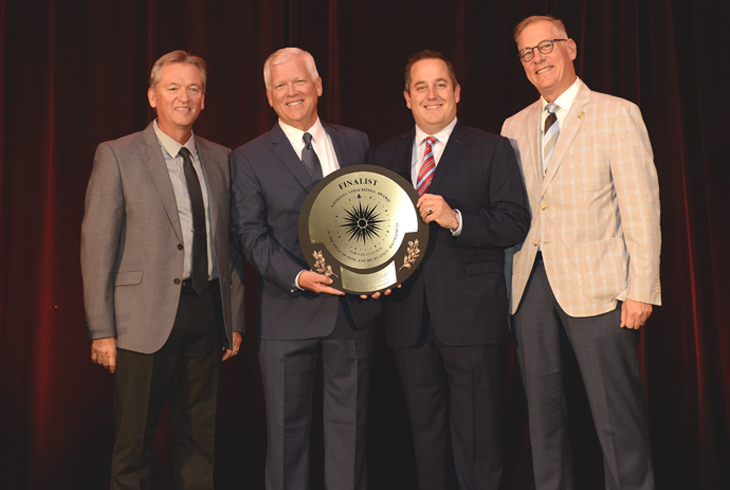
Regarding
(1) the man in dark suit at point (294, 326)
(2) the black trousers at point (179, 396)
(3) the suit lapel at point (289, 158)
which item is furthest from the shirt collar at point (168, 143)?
(2) the black trousers at point (179, 396)

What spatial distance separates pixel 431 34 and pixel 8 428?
315 cm

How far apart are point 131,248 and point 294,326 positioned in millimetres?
708

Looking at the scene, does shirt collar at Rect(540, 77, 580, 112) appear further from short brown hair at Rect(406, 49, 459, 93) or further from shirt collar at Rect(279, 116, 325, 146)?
shirt collar at Rect(279, 116, 325, 146)

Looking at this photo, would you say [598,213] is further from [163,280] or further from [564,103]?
[163,280]

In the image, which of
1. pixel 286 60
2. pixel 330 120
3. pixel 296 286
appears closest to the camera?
pixel 296 286

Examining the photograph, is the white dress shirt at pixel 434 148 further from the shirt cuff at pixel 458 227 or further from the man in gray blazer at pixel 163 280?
the man in gray blazer at pixel 163 280

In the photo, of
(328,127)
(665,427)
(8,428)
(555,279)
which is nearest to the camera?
(555,279)

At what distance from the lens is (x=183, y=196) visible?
88.4 inches

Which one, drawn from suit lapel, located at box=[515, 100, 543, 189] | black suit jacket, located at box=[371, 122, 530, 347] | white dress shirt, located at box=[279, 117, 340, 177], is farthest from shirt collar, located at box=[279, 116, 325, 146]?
suit lapel, located at box=[515, 100, 543, 189]

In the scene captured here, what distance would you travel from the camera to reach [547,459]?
2.16 m

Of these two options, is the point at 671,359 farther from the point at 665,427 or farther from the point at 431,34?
the point at 431,34

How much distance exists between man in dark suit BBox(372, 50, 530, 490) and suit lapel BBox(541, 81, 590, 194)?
0.13 metres

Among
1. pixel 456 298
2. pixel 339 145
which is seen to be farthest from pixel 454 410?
pixel 339 145

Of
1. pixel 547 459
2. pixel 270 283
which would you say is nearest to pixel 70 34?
pixel 270 283
